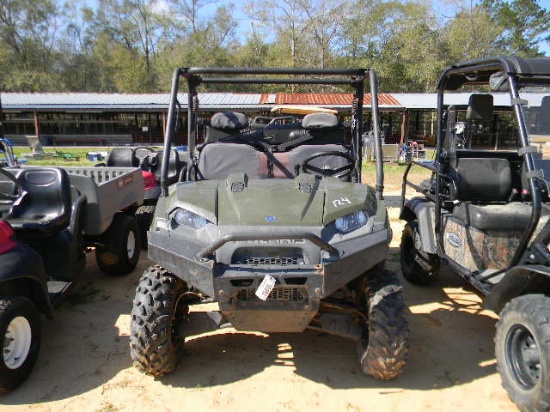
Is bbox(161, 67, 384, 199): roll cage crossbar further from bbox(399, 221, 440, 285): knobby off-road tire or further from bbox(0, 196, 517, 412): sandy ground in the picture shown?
bbox(0, 196, 517, 412): sandy ground

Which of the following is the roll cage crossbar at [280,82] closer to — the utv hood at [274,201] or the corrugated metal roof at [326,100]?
the utv hood at [274,201]

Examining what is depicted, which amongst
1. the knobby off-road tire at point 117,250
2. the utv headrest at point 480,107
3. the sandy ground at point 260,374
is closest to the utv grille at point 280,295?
the sandy ground at point 260,374

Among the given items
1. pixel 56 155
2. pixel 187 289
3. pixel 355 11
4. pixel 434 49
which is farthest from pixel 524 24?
pixel 187 289

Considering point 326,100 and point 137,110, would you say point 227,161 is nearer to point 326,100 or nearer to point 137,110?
point 326,100

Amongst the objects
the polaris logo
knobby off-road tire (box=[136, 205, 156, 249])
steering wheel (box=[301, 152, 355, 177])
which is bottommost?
knobby off-road tire (box=[136, 205, 156, 249])

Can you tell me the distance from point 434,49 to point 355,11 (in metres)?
7.48

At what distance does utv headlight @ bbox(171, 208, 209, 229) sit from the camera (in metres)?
2.86

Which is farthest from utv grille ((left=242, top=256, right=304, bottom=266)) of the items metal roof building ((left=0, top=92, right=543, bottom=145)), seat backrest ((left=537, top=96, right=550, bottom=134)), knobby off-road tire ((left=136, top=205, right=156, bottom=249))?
metal roof building ((left=0, top=92, right=543, bottom=145))

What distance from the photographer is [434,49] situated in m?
34.0

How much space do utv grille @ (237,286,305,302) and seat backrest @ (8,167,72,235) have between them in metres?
2.11

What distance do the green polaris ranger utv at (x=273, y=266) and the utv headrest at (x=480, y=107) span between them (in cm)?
83

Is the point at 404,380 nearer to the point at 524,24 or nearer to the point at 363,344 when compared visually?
the point at 363,344

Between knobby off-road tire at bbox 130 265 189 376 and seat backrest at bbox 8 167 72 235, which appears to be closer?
knobby off-road tire at bbox 130 265 189 376

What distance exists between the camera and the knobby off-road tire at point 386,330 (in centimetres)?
278
